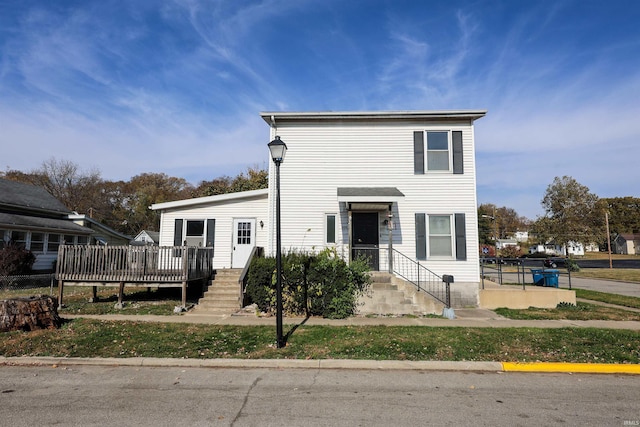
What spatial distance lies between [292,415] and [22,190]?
26356 mm

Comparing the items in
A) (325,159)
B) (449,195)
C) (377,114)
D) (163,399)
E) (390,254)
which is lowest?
(163,399)

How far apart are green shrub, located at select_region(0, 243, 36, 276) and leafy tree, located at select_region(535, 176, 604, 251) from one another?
63976 mm

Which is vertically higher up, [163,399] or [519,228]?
[519,228]

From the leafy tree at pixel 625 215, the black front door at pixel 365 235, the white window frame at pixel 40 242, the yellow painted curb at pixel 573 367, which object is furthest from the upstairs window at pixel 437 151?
the leafy tree at pixel 625 215

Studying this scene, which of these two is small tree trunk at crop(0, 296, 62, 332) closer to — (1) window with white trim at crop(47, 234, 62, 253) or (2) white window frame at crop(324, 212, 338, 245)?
(2) white window frame at crop(324, 212, 338, 245)

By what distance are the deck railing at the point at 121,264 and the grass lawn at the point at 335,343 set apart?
276 centimetres

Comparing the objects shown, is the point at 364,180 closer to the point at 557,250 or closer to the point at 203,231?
the point at 203,231

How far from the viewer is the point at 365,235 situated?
12.7m

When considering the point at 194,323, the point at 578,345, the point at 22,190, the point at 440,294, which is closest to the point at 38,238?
the point at 22,190

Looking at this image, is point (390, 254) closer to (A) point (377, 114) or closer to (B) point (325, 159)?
(B) point (325, 159)

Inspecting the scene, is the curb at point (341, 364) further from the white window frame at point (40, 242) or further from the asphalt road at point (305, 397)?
the white window frame at point (40, 242)

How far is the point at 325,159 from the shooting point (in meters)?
13.0

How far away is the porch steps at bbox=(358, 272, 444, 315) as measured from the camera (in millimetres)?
10477

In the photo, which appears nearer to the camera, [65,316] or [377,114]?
[65,316]
